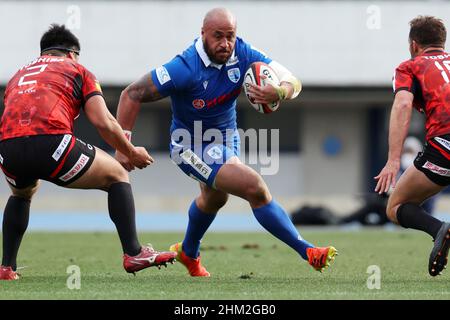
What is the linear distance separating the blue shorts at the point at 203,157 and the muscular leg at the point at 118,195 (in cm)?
74

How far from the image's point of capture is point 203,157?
8.45m

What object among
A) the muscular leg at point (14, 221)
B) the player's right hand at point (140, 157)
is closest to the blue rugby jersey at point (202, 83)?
the player's right hand at point (140, 157)

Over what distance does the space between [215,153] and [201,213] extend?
773 mm

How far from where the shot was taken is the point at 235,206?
85.1 feet

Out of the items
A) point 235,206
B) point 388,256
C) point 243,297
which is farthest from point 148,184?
point 243,297

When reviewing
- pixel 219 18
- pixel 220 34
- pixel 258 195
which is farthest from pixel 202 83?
pixel 258 195

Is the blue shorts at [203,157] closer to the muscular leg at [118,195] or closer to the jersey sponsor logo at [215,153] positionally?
the jersey sponsor logo at [215,153]

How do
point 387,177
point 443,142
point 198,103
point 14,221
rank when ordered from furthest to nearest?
point 198,103 < point 14,221 < point 443,142 < point 387,177

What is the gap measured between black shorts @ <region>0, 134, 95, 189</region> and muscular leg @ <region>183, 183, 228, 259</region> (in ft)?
4.85

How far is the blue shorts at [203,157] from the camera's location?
8359 mm

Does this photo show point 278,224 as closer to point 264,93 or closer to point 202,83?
point 264,93

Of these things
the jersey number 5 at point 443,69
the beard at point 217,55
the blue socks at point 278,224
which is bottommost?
the blue socks at point 278,224

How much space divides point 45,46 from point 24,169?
1.18 meters

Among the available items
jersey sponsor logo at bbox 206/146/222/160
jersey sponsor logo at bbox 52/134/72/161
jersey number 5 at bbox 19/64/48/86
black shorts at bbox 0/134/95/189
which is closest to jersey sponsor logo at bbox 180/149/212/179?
jersey sponsor logo at bbox 206/146/222/160
